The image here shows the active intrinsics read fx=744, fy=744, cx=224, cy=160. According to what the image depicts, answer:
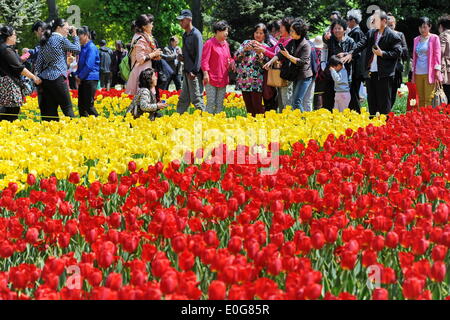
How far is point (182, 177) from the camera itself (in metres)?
4.61

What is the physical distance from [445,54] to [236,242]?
9658 mm

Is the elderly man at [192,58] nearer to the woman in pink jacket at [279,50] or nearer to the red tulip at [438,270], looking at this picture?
the woman in pink jacket at [279,50]

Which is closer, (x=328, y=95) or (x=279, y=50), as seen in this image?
(x=279, y=50)

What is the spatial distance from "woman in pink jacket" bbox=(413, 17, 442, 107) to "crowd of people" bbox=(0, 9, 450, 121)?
0.02 metres

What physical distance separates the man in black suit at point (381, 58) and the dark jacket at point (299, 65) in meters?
0.69

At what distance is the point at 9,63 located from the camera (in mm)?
10070

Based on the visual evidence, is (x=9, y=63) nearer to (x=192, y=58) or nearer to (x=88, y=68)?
(x=88, y=68)

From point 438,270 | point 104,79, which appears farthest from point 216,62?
point 104,79

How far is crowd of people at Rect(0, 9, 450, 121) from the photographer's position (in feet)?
32.4

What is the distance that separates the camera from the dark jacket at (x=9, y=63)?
395 inches

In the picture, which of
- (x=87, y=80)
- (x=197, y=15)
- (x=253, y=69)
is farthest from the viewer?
(x=197, y=15)

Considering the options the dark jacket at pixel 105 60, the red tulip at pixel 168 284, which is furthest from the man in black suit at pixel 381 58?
the dark jacket at pixel 105 60

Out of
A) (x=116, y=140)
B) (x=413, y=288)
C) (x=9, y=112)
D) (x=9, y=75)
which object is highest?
(x=9, y=75)
